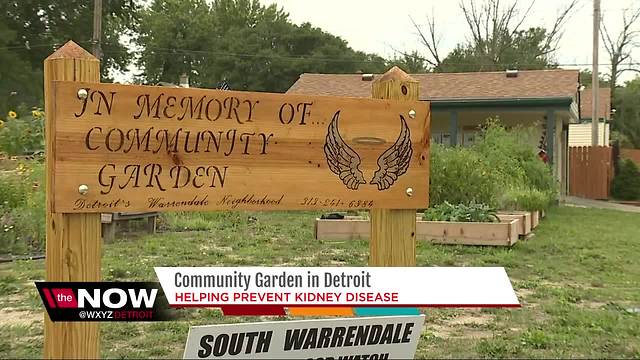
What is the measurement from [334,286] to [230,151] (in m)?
0.79

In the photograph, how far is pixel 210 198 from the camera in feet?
10.7

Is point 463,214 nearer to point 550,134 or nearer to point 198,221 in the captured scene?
point 198,221

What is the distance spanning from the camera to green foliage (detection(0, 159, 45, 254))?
327 inches

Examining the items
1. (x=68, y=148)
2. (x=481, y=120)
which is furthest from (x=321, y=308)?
(x=481, y=120)

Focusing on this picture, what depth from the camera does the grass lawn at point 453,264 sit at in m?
4.47

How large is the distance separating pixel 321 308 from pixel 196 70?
158 ft

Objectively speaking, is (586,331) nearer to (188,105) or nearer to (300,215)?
(188,105)

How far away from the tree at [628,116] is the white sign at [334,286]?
1591 inches

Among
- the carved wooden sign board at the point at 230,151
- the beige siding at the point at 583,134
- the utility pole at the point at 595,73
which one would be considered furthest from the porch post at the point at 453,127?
the carved wooden sign board at the point at 230,151

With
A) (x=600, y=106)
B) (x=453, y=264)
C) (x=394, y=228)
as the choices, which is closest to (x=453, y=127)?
(x=453, y=264)

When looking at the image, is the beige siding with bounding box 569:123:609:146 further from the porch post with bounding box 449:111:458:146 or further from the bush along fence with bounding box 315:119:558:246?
the bush along fence with bounding box 315:119:558:246

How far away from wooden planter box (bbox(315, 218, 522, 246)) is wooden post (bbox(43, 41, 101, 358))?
689 centimetres

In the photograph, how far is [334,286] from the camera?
3.26m

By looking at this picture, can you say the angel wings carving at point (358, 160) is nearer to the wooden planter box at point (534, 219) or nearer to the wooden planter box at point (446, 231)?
the wooden planter box at point (446, 231)
